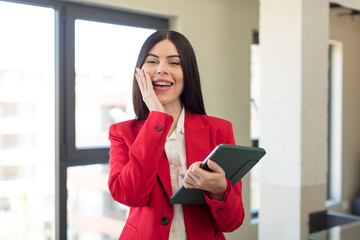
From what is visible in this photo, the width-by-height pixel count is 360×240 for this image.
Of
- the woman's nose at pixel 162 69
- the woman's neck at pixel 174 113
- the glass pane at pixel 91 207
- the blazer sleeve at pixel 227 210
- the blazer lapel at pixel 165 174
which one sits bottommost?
the glass pane at pixel 91 207

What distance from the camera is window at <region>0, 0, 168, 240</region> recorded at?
282 cm

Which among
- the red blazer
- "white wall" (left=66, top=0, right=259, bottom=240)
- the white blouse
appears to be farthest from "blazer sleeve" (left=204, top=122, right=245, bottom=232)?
"white wall" (left=66, top=0, right=259, bottom=240)

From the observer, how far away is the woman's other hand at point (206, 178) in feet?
3.51

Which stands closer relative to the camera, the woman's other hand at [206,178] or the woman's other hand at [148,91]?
the woman's other hand at [206,178]

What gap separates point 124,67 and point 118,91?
0.21 m

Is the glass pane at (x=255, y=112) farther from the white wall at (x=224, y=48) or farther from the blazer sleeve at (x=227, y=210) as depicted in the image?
the blazer sleeve at (x=227, y=210)

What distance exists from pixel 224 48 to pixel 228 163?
2.82 meters

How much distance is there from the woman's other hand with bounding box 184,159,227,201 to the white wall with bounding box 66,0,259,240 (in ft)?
8.05

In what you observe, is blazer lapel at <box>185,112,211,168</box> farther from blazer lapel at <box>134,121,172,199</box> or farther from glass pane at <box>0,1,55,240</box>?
glass pane at <box>0,1,55,240</box>

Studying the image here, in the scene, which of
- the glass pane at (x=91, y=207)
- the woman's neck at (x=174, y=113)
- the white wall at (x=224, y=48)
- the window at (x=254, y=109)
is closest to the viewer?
the woman's neck at (x=174, y=113)

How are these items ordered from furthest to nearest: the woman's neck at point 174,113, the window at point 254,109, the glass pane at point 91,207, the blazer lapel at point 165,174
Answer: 1. the window at point 254,109
2. the glass pane at point 91,207
3. the woman's neck at point 174,113
4. the blazer lapel at point 165,174

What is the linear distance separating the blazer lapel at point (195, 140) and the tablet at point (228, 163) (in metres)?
0.11

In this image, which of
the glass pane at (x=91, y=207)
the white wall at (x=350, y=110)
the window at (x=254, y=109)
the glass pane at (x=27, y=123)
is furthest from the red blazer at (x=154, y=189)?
the white wall at (x=350, y=110)

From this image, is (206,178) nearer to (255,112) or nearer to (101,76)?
(101,76)
